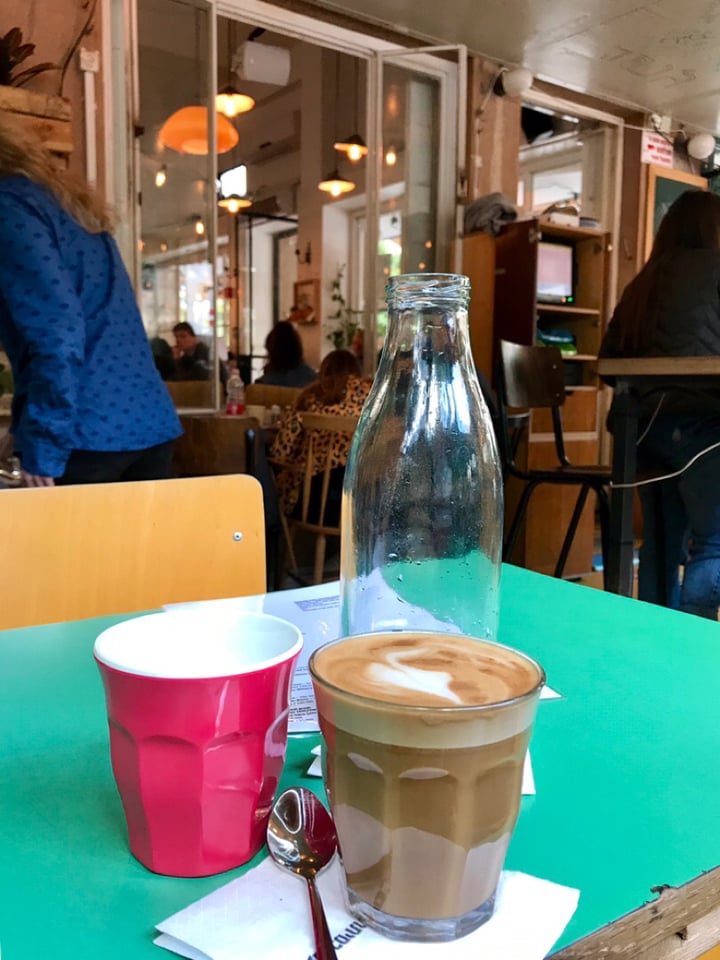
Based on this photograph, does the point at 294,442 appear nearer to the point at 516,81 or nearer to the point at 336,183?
the point at 516,81

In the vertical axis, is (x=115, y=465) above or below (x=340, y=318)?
below

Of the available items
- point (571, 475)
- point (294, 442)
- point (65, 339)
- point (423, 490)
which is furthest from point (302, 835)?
point (294, 442)

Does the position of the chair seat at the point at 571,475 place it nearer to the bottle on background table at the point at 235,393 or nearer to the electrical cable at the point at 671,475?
the electrical cable at the point at 671,475

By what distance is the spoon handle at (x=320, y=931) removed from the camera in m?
0.32

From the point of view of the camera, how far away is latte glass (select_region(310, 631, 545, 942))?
321 mm

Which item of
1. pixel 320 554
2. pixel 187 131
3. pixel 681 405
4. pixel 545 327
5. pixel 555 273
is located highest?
pixel 187 131

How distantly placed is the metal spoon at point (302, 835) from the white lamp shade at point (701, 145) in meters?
6.50

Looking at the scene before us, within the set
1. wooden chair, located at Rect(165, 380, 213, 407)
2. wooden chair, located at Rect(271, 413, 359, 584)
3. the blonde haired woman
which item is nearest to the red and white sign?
wooden chair, located at Rect(165, 380, 213, 407)

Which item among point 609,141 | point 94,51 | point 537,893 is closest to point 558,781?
point 537,893

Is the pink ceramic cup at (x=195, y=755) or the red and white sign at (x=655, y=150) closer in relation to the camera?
the pink ceramic cup at (x=195, y=755)

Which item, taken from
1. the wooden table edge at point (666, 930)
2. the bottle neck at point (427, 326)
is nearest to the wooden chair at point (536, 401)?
the bottle neck at point (427, 326)

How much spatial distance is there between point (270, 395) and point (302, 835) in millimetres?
4698

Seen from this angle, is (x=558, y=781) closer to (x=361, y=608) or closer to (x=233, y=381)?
(x=361, y=608)

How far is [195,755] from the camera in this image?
379 millimetres
